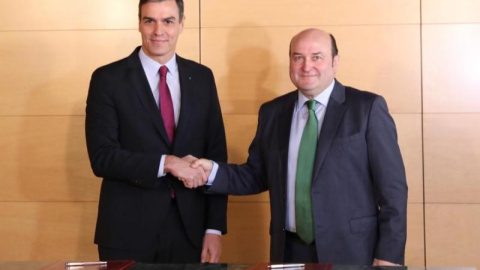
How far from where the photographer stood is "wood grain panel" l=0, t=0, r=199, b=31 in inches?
155

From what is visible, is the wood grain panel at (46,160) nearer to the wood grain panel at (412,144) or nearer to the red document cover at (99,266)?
the wood grain panel at (412,144)

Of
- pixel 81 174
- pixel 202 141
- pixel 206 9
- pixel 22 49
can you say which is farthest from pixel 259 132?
pixel 22 49

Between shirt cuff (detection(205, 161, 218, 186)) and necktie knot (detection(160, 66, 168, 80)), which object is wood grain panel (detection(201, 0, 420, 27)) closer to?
necktie knot (detection(160, 66, 168, 80))

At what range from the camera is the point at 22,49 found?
158 inches

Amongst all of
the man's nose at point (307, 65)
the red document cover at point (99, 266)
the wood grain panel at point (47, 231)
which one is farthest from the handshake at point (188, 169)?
the wood grain panel at point (47, 231)

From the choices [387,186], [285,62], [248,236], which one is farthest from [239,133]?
[387,186]

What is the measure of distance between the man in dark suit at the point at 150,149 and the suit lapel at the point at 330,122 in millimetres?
486

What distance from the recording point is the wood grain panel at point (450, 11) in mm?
3705

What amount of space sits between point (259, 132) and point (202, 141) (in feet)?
0.82

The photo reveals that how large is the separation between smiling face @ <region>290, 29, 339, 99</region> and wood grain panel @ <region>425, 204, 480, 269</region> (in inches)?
52.9

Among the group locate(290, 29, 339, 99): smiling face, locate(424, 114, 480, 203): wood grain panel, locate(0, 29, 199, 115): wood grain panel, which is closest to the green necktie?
locate(290, 29, 339, 99): smiling face

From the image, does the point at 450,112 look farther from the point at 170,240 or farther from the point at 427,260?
the point at 170,240

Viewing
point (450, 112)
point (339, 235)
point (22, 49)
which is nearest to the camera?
point (339, 235)

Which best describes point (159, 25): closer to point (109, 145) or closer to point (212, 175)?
point (109, 145)
